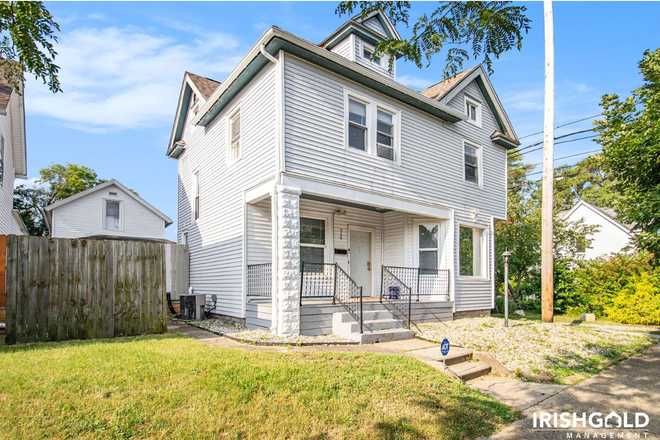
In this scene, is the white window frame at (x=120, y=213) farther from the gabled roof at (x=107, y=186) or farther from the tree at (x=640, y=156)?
the tree at (x=640, y=156)

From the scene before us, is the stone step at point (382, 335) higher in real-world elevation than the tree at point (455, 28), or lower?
lower

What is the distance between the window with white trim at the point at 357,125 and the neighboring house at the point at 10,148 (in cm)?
943

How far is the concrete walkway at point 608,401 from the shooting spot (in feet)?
13.6

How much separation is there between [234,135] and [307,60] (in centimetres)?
311

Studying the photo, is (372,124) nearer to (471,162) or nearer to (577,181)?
(471,162)

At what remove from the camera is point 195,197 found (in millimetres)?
13016

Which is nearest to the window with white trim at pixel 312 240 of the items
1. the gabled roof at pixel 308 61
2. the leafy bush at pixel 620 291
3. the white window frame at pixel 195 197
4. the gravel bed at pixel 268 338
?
the gravel bed at pixel 268 338

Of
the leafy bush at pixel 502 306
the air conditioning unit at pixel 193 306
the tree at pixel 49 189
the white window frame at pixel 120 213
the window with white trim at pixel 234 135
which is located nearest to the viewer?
the window with white trim at pixel 234 135

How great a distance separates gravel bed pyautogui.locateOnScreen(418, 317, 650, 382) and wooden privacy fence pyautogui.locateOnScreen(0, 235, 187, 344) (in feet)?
18.5

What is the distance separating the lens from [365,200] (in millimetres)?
9555

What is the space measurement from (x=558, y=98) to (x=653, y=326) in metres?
7.64

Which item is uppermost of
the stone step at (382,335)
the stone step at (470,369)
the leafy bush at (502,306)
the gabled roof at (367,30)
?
the gabled roof at (367,30)

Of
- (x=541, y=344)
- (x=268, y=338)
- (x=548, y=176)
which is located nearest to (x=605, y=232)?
(x=548, y=176)

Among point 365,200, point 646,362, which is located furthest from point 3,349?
point 646,362
